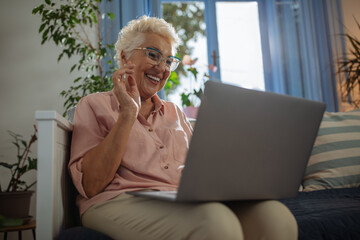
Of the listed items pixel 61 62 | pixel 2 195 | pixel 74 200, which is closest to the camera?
pixel 74 200

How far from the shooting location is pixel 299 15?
→ 355 centimetres

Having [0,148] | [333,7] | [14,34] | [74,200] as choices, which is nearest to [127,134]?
[74,200]

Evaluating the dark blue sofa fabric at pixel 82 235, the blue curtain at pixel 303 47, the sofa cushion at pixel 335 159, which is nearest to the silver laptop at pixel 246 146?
the dark blue sofa fabric at pixel 82 235

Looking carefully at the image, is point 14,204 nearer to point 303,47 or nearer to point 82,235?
point 82,235

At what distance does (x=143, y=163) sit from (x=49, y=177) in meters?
0.30

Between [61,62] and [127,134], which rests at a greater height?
[61,62]

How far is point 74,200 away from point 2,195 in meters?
0.76

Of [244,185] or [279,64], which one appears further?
[279,64]

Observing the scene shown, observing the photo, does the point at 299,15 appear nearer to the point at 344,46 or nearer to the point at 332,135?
the point at 344,46

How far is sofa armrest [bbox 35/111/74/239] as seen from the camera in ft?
3.37

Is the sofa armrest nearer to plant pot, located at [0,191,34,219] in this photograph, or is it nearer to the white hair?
the white hair

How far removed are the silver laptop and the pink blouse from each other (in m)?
0.31

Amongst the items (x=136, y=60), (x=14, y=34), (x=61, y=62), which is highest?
(x=14, y=34)

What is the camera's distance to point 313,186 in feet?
5.84
